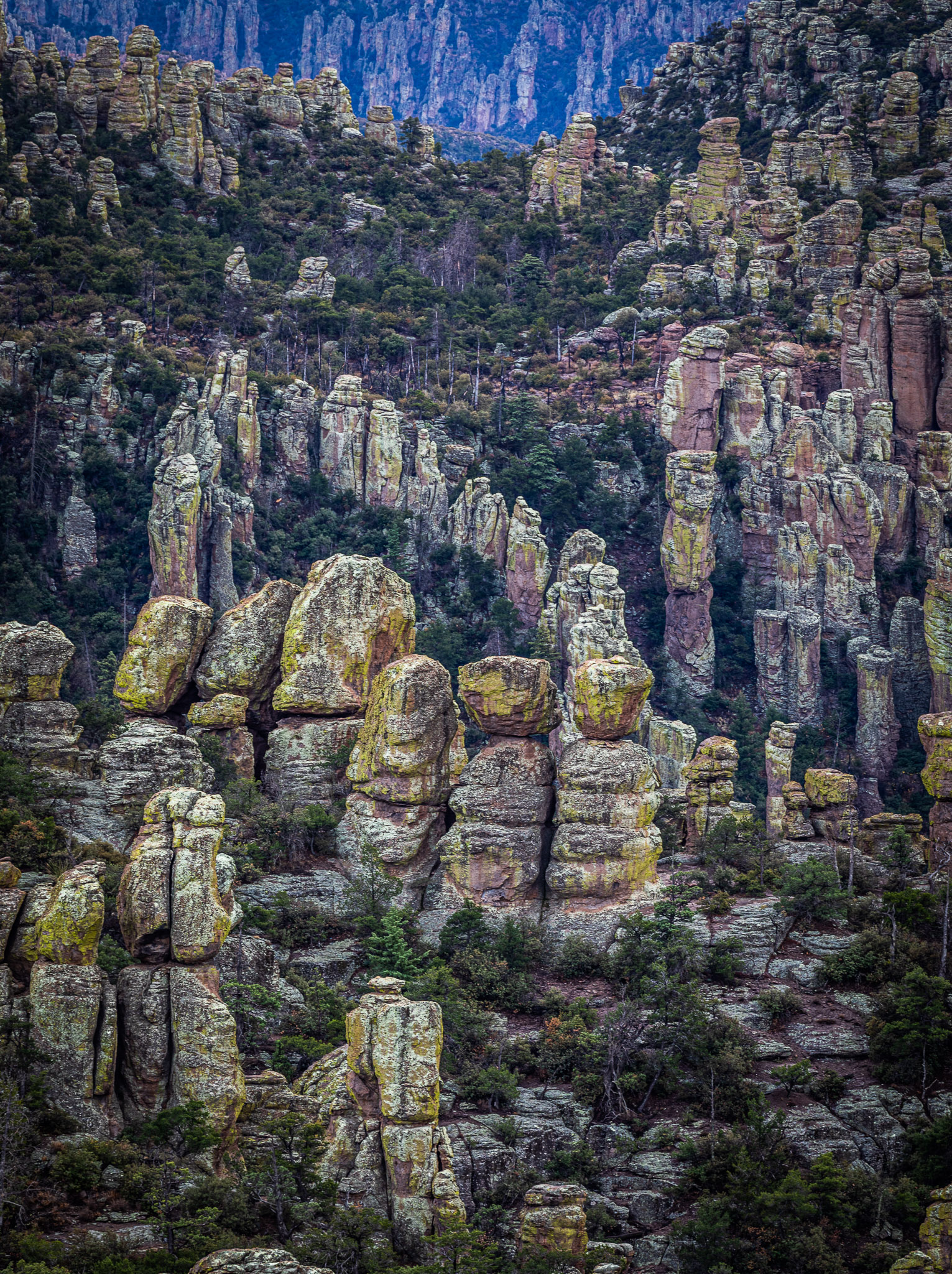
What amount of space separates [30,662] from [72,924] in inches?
616

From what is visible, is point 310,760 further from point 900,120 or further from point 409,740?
point 900,120

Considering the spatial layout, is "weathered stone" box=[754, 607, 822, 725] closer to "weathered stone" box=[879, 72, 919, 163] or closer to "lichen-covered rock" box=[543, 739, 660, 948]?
"weathered stone" box=[879, 72, 919, 163]

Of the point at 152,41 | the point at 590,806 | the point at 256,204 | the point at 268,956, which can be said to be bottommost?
the point at 268,956

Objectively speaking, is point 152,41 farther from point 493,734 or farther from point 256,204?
point 493,734

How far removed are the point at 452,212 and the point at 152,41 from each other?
75.1ft

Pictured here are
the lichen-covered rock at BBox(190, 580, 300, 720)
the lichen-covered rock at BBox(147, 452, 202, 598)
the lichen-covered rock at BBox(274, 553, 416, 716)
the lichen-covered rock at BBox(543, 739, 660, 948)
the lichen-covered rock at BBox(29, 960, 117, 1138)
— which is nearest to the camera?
the lichen-covered rock at BBox(29, 960, 117, 1138)

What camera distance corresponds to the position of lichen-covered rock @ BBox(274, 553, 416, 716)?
43.1 m

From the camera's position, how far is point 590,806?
3966 cm

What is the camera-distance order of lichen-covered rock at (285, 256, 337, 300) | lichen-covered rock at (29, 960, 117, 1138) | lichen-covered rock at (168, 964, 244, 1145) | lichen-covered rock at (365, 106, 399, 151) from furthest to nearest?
1. lichen-covered rock at (365, 106, 399, 151)
2. lichen-covered rock at (285, 256, 337, 300)
3. lichen-covered rock at (168, 964, 244, 1145)
4. lichen-covered rock at (29, 960, 117, 1138)

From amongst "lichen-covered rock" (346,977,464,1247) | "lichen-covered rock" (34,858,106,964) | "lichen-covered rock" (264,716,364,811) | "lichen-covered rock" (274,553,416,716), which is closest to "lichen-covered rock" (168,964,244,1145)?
"lichen-covered rock" (34,858,106,964)

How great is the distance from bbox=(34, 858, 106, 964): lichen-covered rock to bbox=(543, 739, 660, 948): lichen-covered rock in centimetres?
1365

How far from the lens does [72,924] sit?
27688 mm

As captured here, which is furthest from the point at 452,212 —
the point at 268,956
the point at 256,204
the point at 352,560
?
the point at 268,956

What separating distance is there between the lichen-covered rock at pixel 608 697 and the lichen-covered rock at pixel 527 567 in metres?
49.8
